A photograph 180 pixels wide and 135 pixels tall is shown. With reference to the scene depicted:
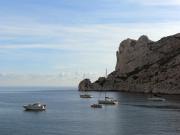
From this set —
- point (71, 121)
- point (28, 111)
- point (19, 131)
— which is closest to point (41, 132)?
point (19, 131)

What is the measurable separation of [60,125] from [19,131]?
556 inches

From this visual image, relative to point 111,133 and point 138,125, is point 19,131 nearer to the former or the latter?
point 111,133

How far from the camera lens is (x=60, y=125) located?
114188mm

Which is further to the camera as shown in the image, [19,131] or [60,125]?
[60,125]

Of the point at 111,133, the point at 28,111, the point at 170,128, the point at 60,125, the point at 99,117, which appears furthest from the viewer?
the point at 28,111

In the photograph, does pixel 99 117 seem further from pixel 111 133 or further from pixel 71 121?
pixel 111 133

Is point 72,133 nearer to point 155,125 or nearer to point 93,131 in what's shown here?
point 93,131

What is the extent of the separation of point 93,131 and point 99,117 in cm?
3200

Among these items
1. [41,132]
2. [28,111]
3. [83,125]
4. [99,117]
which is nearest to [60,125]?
[83,125]

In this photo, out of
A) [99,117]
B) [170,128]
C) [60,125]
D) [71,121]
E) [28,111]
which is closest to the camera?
[170,128]

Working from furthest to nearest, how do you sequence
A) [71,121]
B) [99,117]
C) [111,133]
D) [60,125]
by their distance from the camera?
[99,117] → [71,121] → [60,125] → [111,133]

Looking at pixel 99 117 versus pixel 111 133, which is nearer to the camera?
pixel 111 133

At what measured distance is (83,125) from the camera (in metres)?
114

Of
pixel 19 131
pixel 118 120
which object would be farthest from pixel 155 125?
pixel 19 131
